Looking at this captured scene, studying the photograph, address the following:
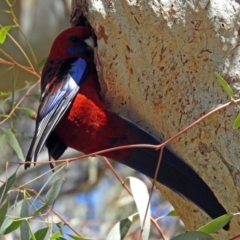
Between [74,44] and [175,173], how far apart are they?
1.32 ft

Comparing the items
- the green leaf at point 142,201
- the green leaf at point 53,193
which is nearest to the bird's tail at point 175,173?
the green leaf at point 142,201

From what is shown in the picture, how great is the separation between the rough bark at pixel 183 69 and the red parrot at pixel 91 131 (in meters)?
0.03

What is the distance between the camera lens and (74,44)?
1580 millimetres

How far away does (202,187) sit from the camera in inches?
52.7

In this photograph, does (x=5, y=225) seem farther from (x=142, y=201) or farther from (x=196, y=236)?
(x=196, y=236)

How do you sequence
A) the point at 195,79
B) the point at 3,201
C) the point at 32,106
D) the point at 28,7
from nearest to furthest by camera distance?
the point at 3,201 < the point at 195,79 < the point at 28,7 < the point at 32,106

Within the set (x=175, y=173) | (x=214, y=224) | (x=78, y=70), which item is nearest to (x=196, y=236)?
(x=214, y=224)

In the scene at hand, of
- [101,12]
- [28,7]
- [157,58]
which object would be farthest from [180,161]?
[28,7]

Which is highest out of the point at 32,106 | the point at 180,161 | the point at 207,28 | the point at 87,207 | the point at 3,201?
the point at 207,28

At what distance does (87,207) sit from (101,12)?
243 centimetres

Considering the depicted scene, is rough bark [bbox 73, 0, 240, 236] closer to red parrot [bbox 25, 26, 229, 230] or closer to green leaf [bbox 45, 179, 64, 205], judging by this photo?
red parrot [bbox 25, 26, 229, 230]

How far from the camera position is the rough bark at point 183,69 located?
4.33ft

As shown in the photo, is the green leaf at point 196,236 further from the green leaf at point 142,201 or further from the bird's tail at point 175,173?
the bird's tail at point 175,173

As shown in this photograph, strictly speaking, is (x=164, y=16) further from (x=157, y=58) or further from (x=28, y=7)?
(x=28, y=7)
